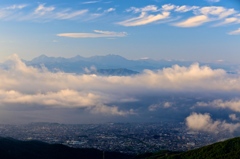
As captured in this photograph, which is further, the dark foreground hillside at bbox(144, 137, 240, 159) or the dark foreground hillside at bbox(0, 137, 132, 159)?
the dark foreground hillside at bbox(0, 137, 132, 159)

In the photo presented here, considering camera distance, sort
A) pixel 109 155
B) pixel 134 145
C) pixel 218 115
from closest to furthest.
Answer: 1. pixel 109 155
2. pixel 134 145
3. pixel 218 115

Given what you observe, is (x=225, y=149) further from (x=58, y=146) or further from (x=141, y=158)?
(x=58, y=146)

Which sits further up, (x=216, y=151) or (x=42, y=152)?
(x=216, y=151)

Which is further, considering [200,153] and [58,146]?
[58,146]

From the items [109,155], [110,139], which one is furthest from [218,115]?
[109,155]

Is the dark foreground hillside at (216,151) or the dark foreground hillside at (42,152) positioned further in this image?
the dark foreground hillside at (42,152)

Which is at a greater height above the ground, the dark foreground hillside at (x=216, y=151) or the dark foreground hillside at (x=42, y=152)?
the dark foreground hillside at (x=216, y=151)

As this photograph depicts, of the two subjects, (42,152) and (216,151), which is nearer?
(216,151)

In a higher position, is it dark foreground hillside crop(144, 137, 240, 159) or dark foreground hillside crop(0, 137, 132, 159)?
dark foreground hillside crop(144, 137, 240, 159)
